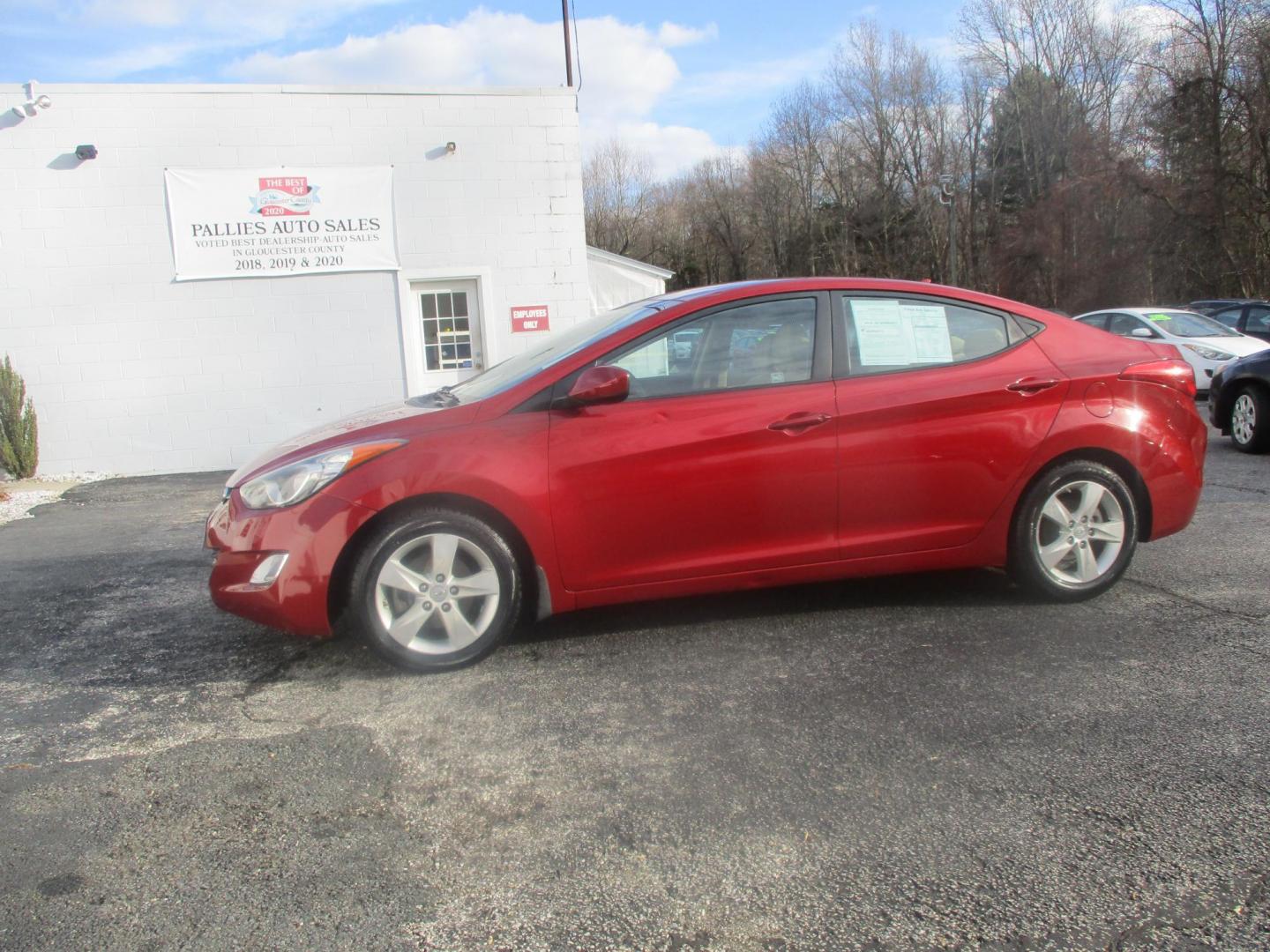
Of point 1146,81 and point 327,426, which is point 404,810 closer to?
point 327,426

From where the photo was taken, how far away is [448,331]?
1248 centimetres

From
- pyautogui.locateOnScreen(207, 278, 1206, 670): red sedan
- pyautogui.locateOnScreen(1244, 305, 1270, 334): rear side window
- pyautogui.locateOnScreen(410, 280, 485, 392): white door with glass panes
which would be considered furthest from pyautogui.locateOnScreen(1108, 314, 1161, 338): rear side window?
pyautogui.locateOnScreen(207, 278, 1206, 670): red sedan

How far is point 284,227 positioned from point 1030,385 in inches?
385

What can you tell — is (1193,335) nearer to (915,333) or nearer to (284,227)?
(915,333)

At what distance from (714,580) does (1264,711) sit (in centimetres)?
200

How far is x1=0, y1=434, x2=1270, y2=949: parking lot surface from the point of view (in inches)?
91.7

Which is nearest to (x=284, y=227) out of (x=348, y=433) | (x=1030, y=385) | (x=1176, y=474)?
(x=348, y=433)

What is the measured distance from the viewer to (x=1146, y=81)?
3384 centimetres

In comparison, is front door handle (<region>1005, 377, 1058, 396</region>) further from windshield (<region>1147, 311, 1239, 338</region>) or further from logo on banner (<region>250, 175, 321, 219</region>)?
windshield (<region>1147, 311, 1239, 338</region>)

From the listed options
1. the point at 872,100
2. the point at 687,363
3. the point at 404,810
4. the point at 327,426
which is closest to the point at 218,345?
the point at 327,426

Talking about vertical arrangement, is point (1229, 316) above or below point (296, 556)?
above

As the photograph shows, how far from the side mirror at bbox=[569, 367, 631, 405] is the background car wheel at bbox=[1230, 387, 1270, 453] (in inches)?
306

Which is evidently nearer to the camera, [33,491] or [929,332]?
[929,332]

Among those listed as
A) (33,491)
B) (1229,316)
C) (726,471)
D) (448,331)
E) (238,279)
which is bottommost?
(33,491)
